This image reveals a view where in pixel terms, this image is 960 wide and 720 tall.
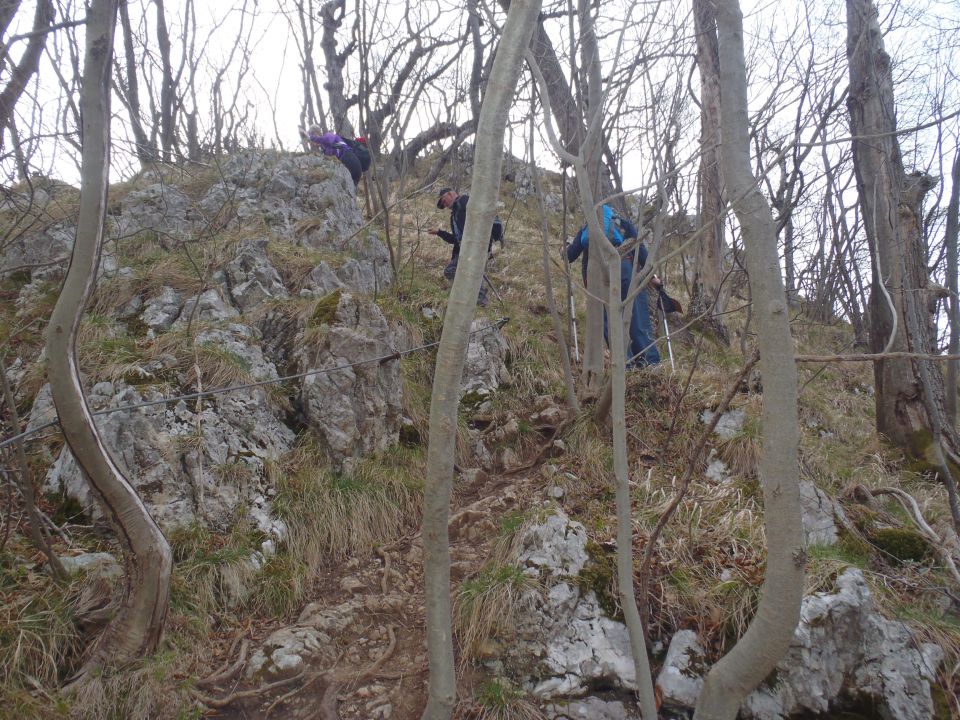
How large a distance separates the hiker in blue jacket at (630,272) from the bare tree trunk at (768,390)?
2.71 m

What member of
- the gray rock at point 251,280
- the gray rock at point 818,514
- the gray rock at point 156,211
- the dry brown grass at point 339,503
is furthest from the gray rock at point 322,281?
the gray rock at point 818,514

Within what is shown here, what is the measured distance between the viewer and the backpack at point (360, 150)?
801 centimetres

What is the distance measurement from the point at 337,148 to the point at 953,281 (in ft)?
25.4

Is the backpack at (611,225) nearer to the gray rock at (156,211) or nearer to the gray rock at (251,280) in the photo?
the gray rock at (251,280)

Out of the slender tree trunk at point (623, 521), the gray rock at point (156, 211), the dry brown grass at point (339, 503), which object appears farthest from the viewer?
the gray rock at point (156, 211)

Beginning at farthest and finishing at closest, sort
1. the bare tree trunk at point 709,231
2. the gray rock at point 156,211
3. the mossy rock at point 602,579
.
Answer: the bare tree trunk at point 709,231 < the gray rock at point 156,211 < the mossy rock at point 602,579

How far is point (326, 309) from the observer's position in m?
4.98

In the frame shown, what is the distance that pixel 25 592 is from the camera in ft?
9.41

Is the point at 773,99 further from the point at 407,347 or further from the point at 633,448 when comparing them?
the point at 407,347

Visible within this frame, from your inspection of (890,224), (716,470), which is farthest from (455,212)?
(890,224)

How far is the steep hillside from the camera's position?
296 cm

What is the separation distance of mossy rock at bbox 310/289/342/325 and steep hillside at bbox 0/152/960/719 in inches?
1.0

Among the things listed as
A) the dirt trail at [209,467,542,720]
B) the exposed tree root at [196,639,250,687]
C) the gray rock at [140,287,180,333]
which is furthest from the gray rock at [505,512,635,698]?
the gray rock at [140,287,180,333]

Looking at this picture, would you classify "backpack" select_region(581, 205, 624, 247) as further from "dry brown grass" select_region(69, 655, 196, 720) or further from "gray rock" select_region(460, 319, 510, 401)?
"dry brown grass" select_region(69, 655, 196, 720)
